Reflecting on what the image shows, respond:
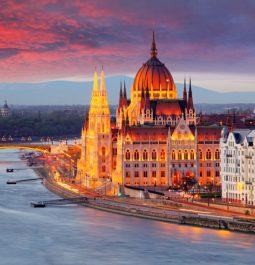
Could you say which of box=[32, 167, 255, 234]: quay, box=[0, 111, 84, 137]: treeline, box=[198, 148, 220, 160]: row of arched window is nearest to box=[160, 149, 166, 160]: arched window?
box=[198, 148, 220, 160]: row of arched window

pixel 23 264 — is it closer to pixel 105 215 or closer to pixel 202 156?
pixel 105 215

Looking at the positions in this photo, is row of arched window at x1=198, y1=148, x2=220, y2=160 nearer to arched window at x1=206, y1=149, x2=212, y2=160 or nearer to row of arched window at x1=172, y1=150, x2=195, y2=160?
arched window at x1=206, y1=149, x2=212, y2=160

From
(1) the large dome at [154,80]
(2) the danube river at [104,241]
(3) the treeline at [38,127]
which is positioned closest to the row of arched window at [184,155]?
(1) the large dome at [154,80]

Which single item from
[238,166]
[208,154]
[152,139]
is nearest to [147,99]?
[152,139]

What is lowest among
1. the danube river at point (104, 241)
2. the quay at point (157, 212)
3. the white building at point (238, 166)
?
the danube river at point (104, 241)

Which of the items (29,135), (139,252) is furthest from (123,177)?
(29,135)

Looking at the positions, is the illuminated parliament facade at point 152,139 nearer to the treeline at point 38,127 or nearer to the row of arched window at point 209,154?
the row of arched window at point 209,154
